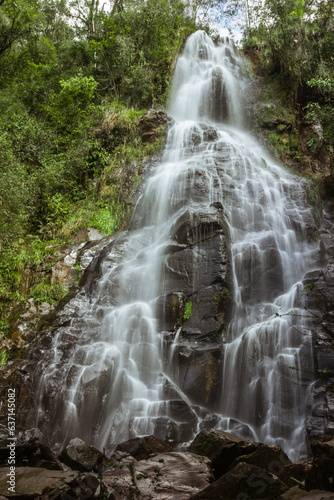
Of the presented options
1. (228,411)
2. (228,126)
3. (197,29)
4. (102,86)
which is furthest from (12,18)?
(228,411)

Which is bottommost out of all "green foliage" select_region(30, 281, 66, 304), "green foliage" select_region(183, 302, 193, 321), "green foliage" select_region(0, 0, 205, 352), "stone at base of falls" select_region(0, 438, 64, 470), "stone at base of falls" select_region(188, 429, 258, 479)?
"stone at base of falls" select_region(0, 438, 64, 470)

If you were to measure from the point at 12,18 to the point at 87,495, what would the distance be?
62.2 ft

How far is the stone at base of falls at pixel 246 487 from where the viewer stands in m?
3.15

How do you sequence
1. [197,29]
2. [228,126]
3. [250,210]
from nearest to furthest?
[250,210] → [228,126] → [197,29]

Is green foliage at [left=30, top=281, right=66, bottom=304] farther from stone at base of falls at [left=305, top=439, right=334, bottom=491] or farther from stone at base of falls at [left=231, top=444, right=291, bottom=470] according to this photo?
stone at base of falls at [left=305, top=439, right=334, bottom=491]

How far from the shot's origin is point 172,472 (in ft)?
13.9

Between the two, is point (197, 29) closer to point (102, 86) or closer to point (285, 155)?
point (102, 86)

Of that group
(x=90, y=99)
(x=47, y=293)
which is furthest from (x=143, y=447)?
(x=90, y=99)

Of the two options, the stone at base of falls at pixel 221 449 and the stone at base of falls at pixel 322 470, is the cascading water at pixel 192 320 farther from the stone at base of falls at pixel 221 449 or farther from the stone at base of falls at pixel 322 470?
the stone at base of falls at pixel 322 470

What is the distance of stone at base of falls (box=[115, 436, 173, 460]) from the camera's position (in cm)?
498

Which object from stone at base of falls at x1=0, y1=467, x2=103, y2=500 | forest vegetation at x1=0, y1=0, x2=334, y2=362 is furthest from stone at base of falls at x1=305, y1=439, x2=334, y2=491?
forest vegetation at x1=0, y1=0, x2=334, y2=362

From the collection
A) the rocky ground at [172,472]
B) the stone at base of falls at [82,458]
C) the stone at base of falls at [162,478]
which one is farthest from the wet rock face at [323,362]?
the stone at base of falls at [82,458]

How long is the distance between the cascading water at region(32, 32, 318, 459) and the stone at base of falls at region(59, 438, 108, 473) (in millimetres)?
1707

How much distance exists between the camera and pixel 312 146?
1503cm
